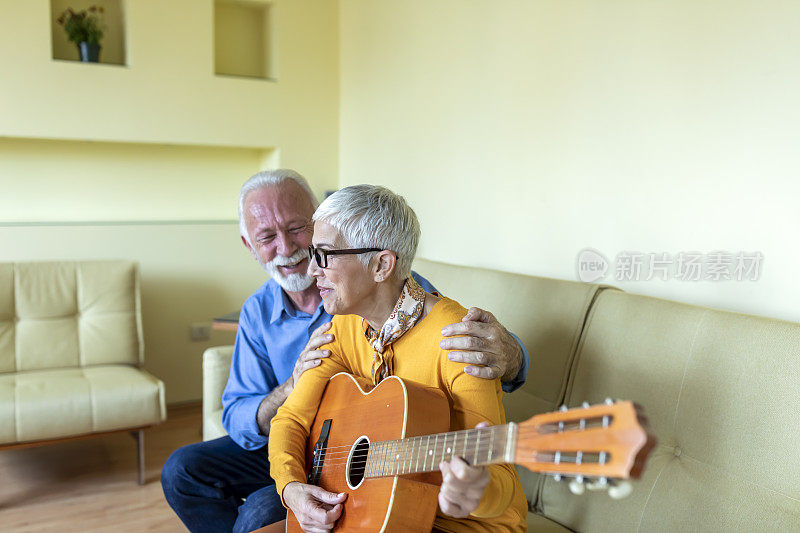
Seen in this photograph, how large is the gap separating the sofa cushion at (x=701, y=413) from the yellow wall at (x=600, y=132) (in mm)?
311

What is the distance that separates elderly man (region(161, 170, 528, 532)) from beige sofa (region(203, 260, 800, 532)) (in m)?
0.42

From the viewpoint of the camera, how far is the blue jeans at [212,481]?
1852mm

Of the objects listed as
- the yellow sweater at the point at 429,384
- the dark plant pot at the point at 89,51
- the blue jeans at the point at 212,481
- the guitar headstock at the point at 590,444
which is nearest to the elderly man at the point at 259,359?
the blue jeans at the point at 212,481

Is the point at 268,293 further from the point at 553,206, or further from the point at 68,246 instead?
the point at 68,246

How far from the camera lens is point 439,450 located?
1.08 metres

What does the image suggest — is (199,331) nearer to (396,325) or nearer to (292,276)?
(292,276)

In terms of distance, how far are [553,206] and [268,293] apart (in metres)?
1.06

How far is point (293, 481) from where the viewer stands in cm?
142

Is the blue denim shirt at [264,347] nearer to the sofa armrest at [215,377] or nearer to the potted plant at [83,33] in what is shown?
the sofa armrest at [215,377]

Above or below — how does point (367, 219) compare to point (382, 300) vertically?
above

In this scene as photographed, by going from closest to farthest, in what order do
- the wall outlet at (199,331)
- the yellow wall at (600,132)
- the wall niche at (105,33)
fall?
the yellow wall at (600,132) → the wall niche at (105,33) → the wall outlet at (199,331)

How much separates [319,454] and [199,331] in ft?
8.59

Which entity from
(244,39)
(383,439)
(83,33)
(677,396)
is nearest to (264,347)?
(383,439)

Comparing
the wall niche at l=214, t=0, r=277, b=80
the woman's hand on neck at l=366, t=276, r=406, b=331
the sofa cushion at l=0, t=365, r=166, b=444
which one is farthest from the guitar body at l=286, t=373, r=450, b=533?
the wall niche at l=214, t=0, r=277, b=80
